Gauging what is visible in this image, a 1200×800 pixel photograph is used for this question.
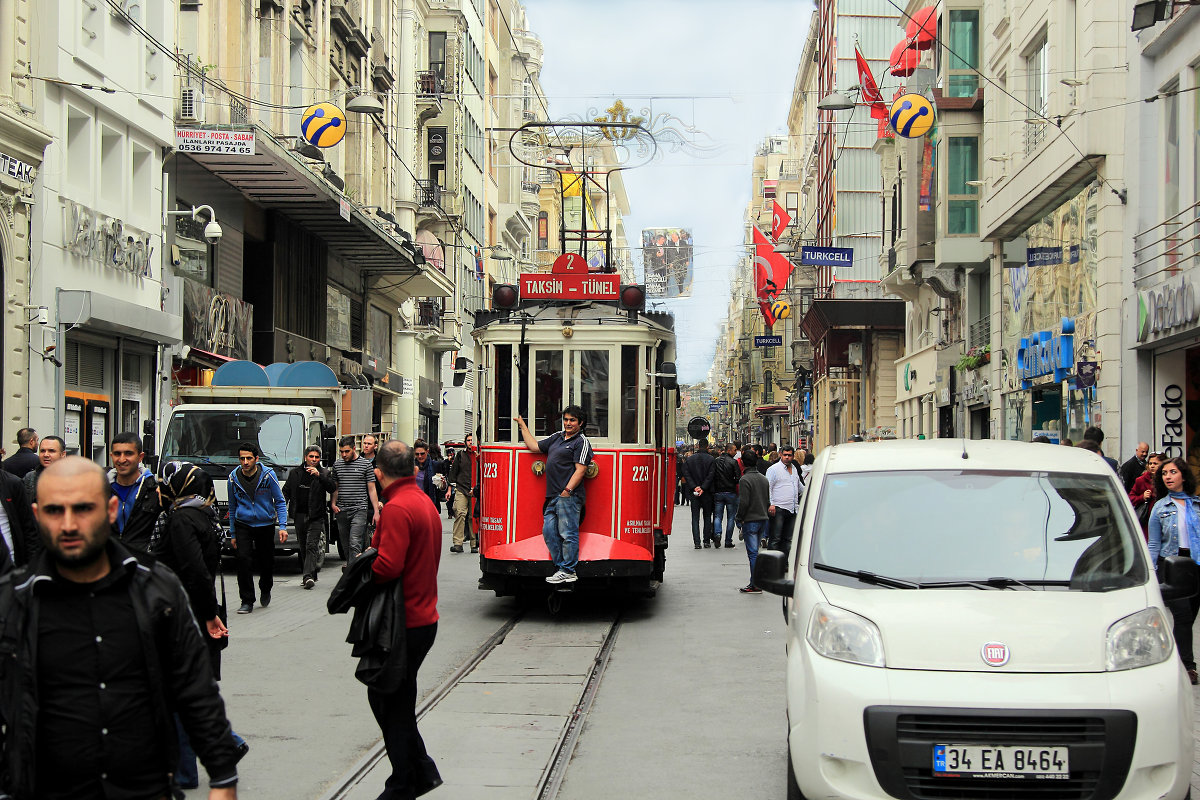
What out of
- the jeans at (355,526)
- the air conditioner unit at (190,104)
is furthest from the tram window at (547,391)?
the air conditioner unit at (190,104)

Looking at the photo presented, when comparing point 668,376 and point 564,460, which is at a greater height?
point 668,376

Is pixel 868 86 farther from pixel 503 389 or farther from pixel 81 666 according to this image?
pixel 81 666

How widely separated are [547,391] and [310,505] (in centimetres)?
475

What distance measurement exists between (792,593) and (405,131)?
43349mm

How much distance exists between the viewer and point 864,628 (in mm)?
5668

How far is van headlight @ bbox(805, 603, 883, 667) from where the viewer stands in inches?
220

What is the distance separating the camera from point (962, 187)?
31.7 m

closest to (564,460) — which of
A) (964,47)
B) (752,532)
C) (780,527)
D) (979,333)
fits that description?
(752,532)

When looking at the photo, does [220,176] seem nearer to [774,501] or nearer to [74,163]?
[74,163]

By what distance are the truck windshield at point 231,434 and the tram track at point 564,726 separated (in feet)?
23.7

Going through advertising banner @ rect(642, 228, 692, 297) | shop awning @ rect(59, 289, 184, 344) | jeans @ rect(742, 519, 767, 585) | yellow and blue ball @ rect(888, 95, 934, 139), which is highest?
advertising banner @ rect(642, 228, 692, 297)

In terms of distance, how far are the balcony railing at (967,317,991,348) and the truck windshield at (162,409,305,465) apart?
17.3m

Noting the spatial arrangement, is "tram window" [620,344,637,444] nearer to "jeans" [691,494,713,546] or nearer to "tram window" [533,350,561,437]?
"tram window" [533,350,561,437]

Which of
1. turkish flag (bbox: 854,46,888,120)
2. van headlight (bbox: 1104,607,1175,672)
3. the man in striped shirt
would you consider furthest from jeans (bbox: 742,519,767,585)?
turkish flag (bbox: 854,46,888,120)
